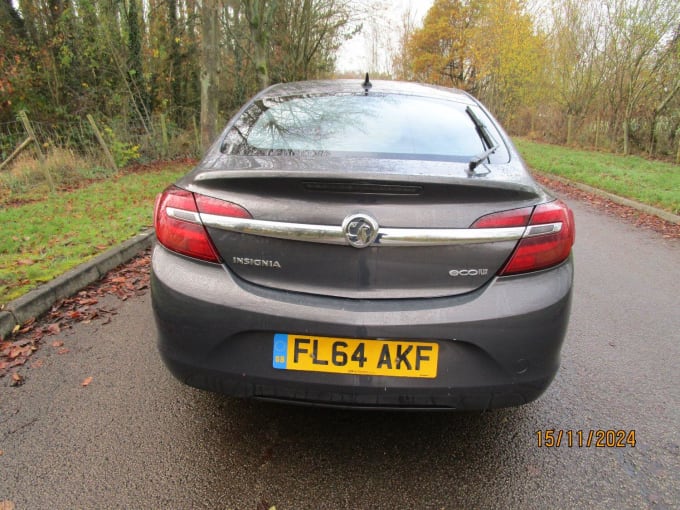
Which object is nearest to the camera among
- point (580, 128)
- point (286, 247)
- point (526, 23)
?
point (286, 247)

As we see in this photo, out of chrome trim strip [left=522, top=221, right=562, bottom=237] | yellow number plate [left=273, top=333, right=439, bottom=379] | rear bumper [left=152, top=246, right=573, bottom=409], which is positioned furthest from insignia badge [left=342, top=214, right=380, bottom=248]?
chrome trim strip [left=522, top=221, right=562, bottom=237]

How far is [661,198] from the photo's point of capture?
7938mm

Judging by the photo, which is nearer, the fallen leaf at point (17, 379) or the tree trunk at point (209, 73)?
the fallen leaf at point (17, 379)

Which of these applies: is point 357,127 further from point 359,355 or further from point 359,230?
point 359,355

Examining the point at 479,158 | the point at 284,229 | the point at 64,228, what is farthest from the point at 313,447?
the point at 64,228

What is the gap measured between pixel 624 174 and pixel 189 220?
12.1 metres

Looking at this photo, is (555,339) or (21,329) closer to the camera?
(555,339)

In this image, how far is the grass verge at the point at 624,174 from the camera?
8.25 meters

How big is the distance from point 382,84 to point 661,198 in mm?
7313

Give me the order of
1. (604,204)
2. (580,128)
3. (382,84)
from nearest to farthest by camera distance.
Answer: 1. (382,84)
2. (604,204)
3. (580,128)

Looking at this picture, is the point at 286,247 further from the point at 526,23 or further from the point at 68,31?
the point at 526,23

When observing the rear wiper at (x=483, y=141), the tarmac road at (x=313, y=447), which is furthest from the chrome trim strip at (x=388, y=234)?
the tarmac road at (x=313, y=447)

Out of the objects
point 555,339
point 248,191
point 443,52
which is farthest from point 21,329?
point 443,52
